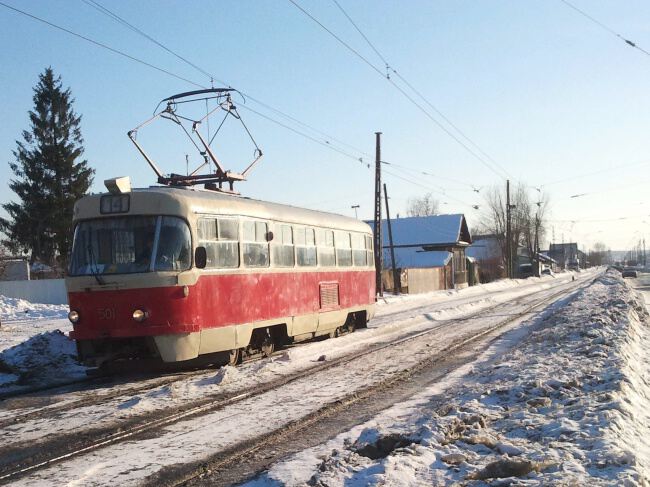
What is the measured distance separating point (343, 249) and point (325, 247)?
1.26 m

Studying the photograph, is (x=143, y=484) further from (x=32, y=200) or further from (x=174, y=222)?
(x=32, y=200)

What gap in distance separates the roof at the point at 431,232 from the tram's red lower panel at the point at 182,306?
5127 cm

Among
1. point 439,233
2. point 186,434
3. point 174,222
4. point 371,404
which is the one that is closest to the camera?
point 186,434

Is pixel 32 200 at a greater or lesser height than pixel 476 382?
greater

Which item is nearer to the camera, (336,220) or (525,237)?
(336,220)

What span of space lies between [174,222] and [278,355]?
12.7ft

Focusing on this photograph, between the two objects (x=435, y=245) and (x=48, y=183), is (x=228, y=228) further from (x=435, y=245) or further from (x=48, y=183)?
(x=435, y=245)

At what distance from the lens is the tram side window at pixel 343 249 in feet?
54.0

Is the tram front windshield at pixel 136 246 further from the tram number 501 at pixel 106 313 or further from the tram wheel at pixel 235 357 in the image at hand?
the tram wheel at pixel 235 357

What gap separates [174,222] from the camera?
10.4m

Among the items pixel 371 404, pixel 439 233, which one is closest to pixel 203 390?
pixel 371 404

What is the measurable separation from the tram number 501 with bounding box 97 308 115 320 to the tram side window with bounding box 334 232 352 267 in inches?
279

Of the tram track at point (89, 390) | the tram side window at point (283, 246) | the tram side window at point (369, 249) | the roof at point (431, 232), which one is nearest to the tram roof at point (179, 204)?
the tram side window at point (283, 246)

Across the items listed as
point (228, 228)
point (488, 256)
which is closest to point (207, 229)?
point (228, 228)
